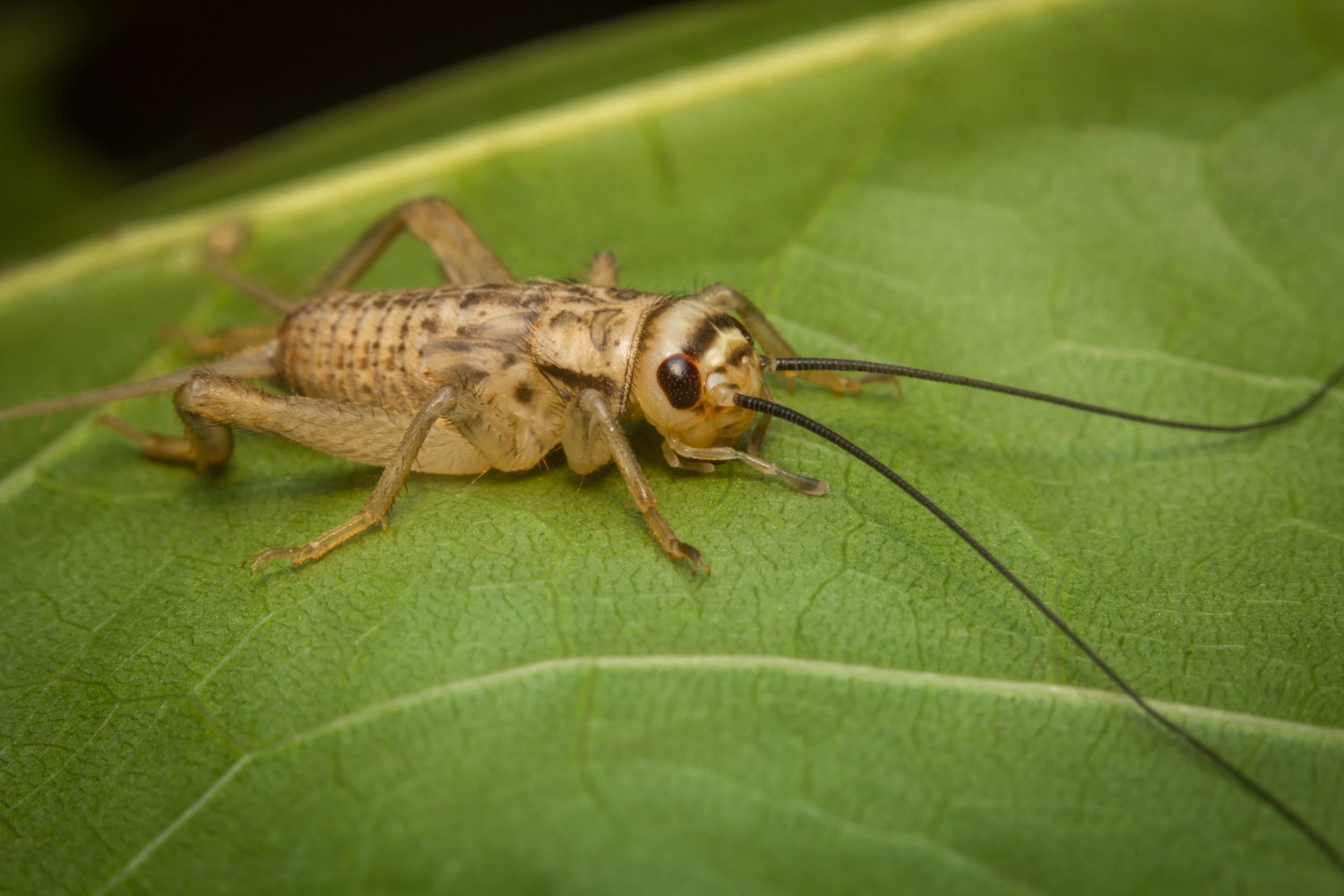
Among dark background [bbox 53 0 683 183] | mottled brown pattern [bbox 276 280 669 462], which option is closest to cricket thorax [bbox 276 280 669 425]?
mottled brown pattern [bbox 276 280 669 462]

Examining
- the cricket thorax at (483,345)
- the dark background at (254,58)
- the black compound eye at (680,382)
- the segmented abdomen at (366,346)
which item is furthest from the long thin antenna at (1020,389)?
the dark background at (254,58)

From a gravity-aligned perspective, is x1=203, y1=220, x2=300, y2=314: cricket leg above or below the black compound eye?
above

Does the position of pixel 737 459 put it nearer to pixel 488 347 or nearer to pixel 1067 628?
pixel 488 347

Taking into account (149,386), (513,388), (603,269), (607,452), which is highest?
(149,386)

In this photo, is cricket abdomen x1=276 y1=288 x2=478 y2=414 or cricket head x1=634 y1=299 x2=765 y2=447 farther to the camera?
cricket abdomen x1=276 y1=288 x2=478 y2=414

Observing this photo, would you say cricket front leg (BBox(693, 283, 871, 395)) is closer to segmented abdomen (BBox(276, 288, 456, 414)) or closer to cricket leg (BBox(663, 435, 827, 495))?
cricket leg (BBox(663, 435, 827, 495))

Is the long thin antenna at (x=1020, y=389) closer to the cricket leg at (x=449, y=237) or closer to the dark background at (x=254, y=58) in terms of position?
the cricket leg at (x=449, y=237)

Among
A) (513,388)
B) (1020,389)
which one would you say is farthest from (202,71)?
(1020,389)
